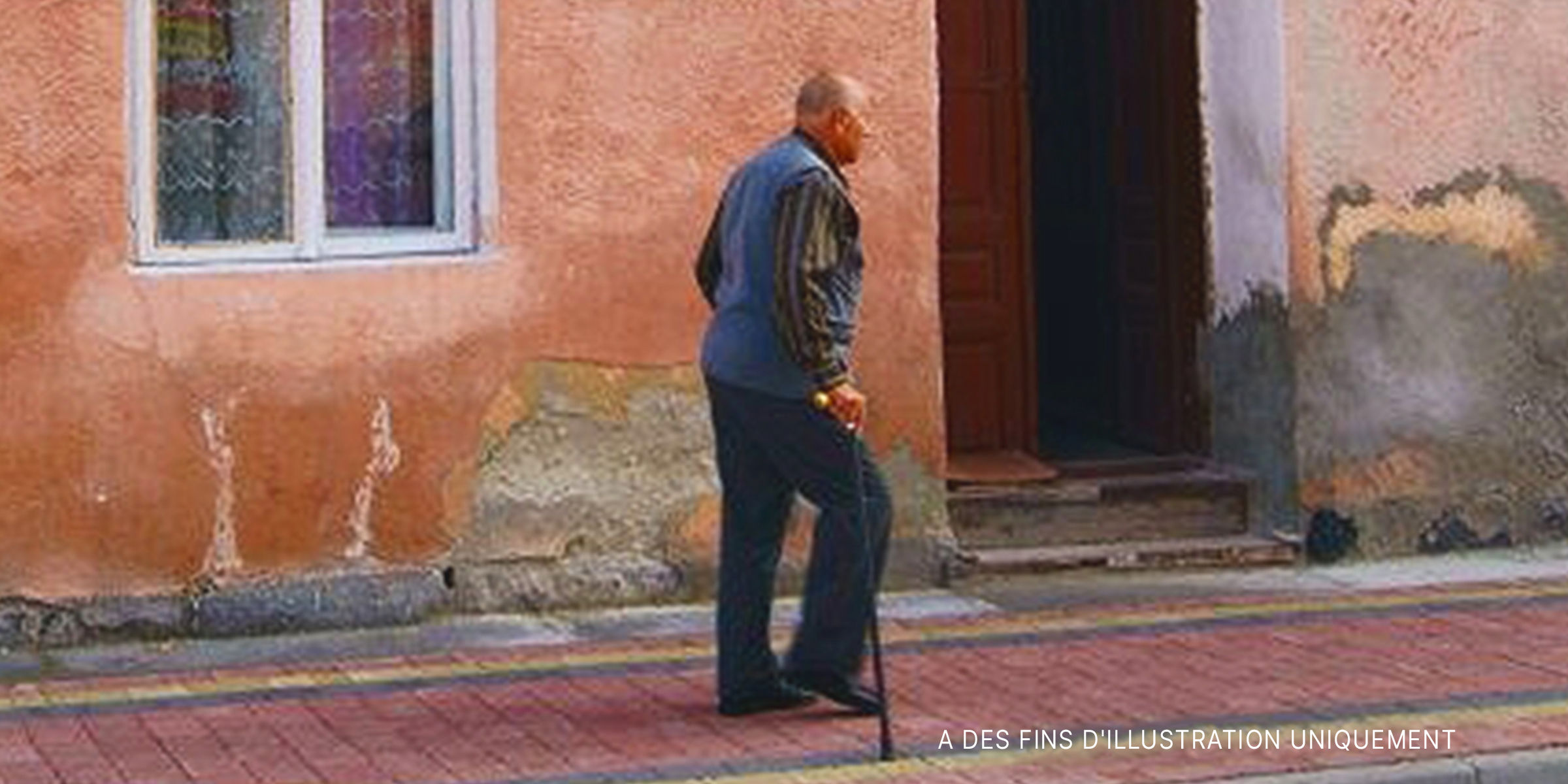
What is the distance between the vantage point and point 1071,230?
39.7 feet

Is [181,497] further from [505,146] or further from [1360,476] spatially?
[1360,476]

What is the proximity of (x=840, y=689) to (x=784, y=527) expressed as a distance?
0.52 m

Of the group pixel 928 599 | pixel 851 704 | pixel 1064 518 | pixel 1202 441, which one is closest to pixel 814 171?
pixel 851 704

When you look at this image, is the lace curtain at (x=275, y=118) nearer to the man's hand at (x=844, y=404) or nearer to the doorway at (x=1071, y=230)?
the doorway at (x=1071, y=230)

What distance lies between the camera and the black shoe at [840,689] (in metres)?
7.36

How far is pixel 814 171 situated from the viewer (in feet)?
23.3

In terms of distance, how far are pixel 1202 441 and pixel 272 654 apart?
169 inches

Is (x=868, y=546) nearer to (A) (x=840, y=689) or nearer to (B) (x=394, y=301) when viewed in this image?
(A) (x=840, y=689)

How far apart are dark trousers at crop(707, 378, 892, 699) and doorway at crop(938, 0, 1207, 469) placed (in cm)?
326

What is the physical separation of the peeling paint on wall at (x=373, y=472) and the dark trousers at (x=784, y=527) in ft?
5.81

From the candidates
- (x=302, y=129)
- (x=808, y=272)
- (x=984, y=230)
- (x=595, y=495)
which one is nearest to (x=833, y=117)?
(x=808, y=272)

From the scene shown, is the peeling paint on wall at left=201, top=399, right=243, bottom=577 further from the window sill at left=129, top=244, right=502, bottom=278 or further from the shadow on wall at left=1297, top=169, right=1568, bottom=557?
the shadow on wall at left=1297, top=169, right=1568, bottom=557

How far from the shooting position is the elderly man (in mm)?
7031

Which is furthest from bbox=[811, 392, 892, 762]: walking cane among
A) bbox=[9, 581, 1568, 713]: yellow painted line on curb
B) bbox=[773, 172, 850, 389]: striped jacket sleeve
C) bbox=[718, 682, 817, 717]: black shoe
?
bbox=[9, 581, 1568, 713]: yellow painted line on curb
